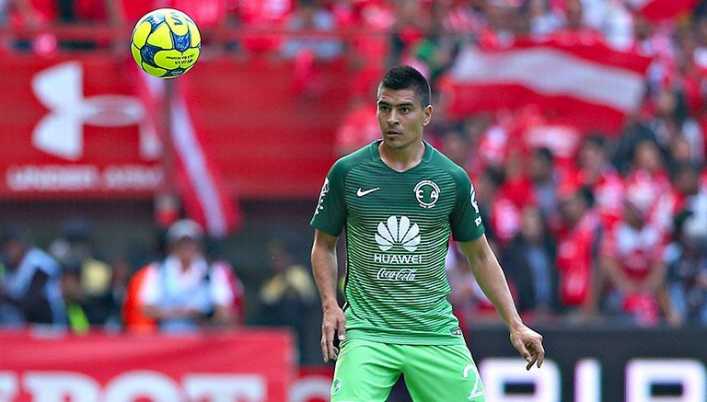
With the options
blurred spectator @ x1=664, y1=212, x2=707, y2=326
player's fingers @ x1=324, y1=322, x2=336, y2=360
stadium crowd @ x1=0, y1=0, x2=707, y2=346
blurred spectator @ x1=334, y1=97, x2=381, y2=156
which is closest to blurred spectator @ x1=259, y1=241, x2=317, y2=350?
stadium crowd @ x1=0, y1=0, x2=707, y2=346

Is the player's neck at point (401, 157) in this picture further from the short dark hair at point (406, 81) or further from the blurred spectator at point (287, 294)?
the blurred spectator at point (287, 294)

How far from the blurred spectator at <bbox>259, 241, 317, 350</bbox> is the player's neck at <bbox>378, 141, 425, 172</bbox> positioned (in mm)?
5588

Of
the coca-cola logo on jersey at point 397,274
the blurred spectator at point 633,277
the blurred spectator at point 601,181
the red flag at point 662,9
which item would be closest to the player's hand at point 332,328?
the coca-cola logo on jersey at point 397,274

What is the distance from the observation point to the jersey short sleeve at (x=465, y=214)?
8531 millimetres

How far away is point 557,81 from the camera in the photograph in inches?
637

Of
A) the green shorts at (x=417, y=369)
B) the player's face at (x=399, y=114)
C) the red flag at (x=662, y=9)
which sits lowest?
the green shorts at (x=417, y=369)

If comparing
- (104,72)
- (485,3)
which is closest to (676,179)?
(485,3)

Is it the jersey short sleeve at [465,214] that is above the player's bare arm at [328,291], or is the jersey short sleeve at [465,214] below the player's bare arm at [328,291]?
above

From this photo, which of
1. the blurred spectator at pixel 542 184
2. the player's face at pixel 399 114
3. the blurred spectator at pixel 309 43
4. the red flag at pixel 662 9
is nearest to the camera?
the player's face at pixel 399 114

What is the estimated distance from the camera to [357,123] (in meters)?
14.8

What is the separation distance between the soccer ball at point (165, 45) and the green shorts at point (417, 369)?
212cm

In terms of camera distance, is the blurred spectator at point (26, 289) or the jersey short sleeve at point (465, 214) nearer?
the jersey short sleeve at point (465, 214)

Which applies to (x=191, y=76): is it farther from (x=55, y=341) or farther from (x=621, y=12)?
(x=621, y=12)

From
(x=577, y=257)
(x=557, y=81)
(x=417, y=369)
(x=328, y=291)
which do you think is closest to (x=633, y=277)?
(x=577, y=257)
